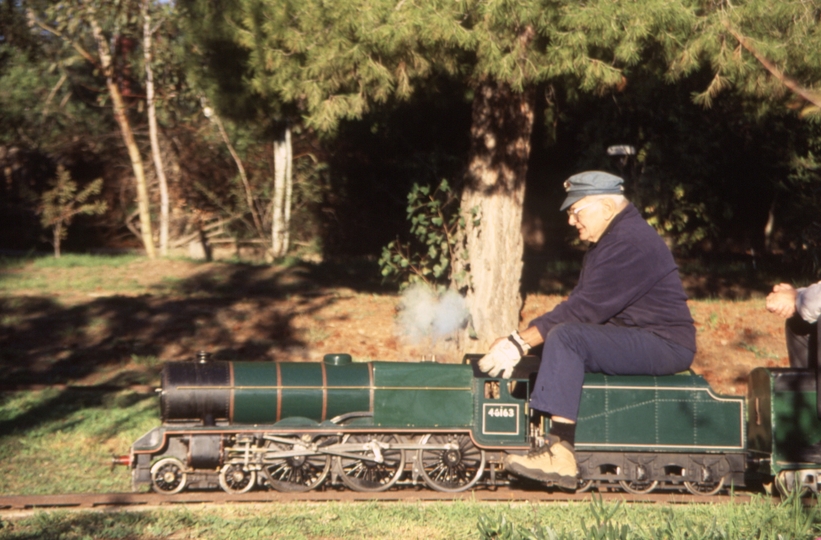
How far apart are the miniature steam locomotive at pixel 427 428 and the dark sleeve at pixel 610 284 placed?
42cm

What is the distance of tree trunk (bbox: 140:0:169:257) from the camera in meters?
14.2

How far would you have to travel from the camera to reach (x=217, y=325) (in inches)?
412

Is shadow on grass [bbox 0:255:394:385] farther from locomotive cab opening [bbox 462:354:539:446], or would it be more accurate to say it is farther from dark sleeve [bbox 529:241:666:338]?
dark sleeve [bbox 529:241:666:338]

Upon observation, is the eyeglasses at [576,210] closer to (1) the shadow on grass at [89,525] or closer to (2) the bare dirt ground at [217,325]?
(1) the shadow on grass at [89,525]

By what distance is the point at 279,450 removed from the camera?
5.93m

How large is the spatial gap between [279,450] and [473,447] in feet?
4.09

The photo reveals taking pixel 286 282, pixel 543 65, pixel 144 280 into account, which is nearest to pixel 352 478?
pixel 543 65

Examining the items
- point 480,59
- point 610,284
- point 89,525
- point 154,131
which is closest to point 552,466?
point 610,284

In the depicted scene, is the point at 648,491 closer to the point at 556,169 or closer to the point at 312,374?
the point at 312,374

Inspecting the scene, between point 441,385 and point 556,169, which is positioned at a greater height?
point 556,169

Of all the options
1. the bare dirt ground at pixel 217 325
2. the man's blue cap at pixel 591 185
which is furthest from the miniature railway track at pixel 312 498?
the bare dirt ground at pixel 217 325

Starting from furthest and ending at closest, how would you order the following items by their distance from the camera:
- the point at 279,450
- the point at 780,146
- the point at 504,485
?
1. the point at 780,146
2. the point at 504,485
3. the point at 279,450

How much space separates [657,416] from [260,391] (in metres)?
2.50

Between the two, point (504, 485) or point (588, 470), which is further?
point (504, 485)
